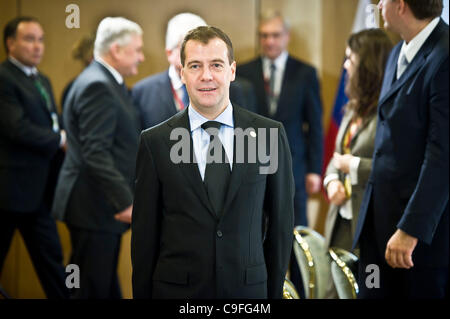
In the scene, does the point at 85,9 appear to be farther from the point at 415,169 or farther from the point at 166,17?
the point at 415,169

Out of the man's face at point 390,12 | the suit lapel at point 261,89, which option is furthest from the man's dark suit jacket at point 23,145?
the man's face at point 390,12

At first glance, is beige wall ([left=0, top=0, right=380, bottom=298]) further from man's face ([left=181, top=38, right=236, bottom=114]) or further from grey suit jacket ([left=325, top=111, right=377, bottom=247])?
grey suit jacket ([left=325, top=111, right=377, bottom=247])

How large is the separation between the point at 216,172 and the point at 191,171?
8 centimetres

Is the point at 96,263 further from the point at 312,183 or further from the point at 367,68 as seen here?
the point at 367,68

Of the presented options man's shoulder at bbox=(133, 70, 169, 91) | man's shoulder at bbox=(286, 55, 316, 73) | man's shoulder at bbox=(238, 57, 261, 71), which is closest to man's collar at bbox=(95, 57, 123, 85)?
man's shoulder at bbox=(133, 70, 169, 91)

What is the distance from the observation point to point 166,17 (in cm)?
256

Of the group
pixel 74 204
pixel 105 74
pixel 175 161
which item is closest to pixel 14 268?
pixel 74 204

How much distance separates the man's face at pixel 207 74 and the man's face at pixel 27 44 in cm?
137

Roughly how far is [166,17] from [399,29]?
3.04 feet

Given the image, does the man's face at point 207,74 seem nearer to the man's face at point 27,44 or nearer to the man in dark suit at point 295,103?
the man in dark suit at point 295,103

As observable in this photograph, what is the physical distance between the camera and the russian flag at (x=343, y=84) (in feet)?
9.24

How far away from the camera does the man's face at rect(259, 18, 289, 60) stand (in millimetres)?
3699

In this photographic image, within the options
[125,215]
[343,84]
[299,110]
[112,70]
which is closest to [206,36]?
[112,70]

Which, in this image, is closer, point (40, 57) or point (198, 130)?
point (198, 130)
